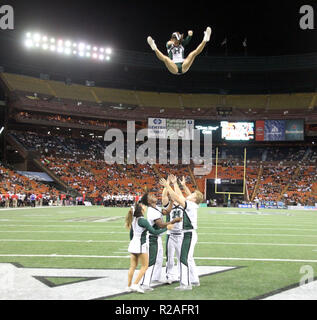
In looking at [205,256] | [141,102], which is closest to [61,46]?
[141,102]

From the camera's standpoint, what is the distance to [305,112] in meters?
45.8

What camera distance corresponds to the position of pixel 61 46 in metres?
35.9

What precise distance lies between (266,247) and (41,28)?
3714 cm

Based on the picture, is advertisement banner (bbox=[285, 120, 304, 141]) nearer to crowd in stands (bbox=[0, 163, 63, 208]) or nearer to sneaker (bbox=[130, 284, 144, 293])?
crowd in stands (bbox=[0, 163, 63, 208])

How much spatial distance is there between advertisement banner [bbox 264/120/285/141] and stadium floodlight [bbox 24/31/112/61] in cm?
2170

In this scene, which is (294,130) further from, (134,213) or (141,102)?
(134,213)

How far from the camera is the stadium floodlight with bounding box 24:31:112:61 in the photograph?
1362 inches

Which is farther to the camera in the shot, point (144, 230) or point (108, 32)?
point (108, 32)

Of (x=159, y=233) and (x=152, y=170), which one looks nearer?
(x=159, y=233)

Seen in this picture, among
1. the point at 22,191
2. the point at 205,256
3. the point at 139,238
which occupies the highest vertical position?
the point at 139,238

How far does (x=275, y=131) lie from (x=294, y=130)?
2290 millimetres

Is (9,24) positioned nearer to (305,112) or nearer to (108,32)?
(108,32)

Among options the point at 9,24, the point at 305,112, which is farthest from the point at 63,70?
the point at 305,112

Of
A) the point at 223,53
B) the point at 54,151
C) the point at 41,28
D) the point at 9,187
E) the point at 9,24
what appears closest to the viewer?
the point at 9,187
